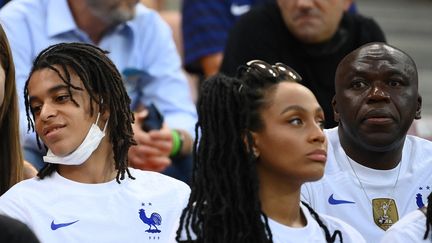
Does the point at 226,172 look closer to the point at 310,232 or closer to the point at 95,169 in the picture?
the point at 310,232

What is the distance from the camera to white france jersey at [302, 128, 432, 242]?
4508 mm

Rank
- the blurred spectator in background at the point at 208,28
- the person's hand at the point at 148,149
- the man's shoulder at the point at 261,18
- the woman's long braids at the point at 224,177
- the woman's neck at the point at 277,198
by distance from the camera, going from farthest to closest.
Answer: the blurred spectator in background at the point at 208,28
the man's shoulder at the point at 261,18
the person's hand at the point at 148,149
the woman's neck at the point at 277,198
the woman's long braids at the point at 224,177

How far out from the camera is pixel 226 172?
3.76 meters

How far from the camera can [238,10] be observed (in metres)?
7.04

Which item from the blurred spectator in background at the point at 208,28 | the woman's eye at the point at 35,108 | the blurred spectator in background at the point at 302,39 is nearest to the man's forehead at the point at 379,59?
the woman's eye at the point at 35,108

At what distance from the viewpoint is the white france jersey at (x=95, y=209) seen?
4109mm

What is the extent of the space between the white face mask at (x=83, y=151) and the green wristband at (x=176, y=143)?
1.76 metres

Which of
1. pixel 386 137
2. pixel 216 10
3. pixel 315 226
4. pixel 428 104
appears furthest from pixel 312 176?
pixel 428 104

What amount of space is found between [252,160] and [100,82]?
0.83 metres

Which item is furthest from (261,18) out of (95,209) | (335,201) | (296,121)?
(296,121)

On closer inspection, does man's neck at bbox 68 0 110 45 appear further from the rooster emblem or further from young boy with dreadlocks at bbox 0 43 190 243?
the rooster emblem

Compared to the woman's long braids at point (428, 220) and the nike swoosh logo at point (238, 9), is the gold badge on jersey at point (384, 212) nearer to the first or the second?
the woman's long braids at point (428, 220)

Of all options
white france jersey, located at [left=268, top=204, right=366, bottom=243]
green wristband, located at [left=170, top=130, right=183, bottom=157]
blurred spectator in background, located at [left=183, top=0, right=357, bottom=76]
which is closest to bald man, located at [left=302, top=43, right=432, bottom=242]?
white france jersey, located at [left=268, top=204, right=366, bottom=243]

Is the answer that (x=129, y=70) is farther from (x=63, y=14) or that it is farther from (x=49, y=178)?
(x=49, y=178)
